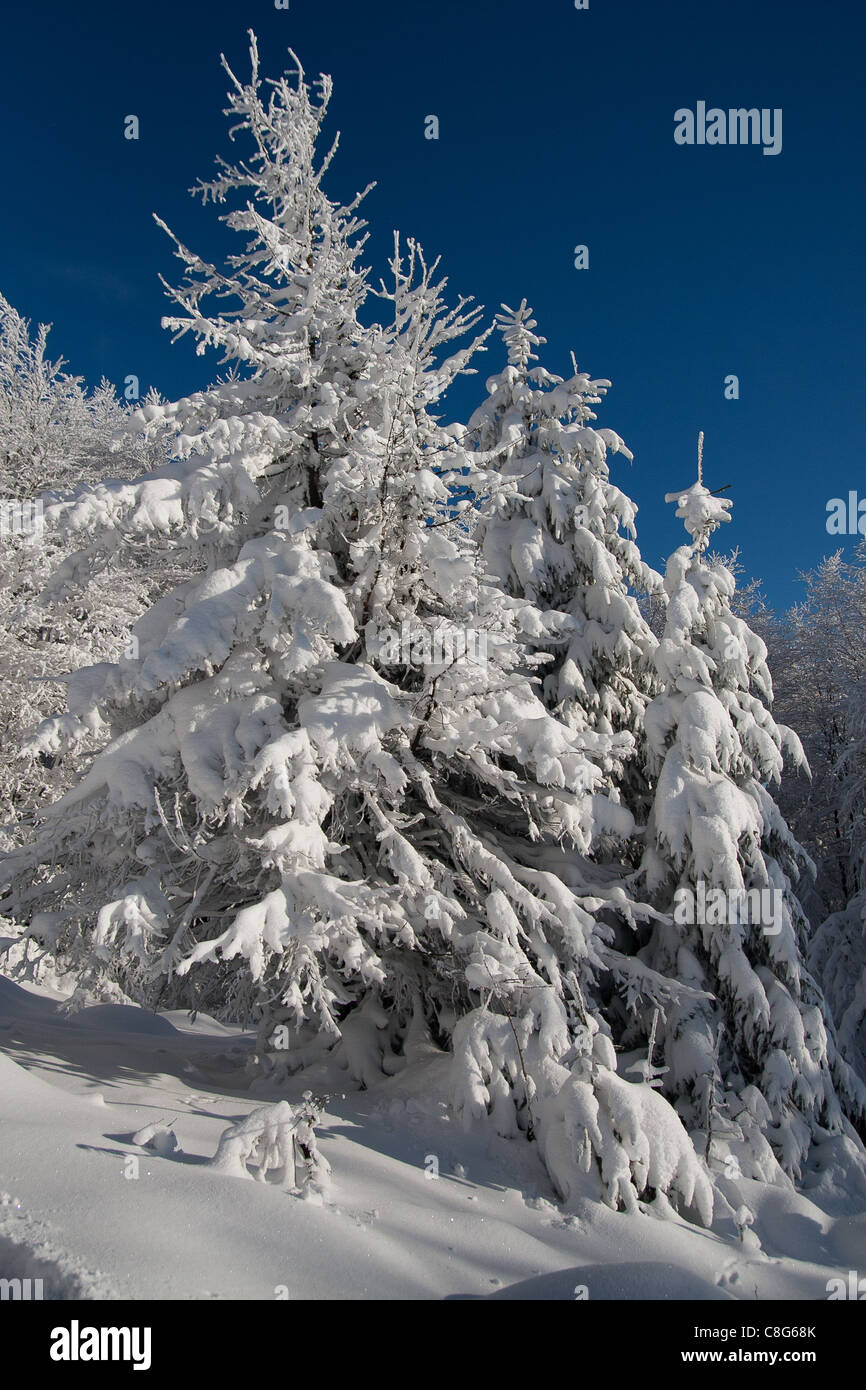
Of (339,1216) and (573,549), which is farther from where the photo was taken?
(573,549)

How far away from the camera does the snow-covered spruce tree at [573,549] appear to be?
9.23 metres

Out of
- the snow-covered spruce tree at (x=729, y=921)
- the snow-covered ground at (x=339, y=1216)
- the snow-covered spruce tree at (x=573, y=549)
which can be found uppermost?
the snow-covered spruce tree at (x=573, y=549)

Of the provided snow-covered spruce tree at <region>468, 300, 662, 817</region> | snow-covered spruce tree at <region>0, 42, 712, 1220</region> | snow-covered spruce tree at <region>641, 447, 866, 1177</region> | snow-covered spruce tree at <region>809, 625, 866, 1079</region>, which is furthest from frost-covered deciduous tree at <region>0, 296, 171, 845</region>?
snow-covered spruce tree at <region>809, 625, 866, 1079</region>

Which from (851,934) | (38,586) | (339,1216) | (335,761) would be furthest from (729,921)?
(38,586)

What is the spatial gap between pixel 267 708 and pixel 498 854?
2.75 metres

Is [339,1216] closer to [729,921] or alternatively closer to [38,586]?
[729,921]

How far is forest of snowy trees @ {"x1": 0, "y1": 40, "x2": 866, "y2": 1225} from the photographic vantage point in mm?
5879

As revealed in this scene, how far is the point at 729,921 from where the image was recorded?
7.97 m

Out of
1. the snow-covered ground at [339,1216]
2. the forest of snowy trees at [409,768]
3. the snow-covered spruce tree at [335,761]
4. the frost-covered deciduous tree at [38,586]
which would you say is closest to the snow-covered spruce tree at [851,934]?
the forest of snowy trees at [409,768]

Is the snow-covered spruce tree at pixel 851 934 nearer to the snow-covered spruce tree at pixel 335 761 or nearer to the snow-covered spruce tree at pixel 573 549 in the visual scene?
the snow-covered spruce tree at pixel 573 549

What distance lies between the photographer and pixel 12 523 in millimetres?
5809

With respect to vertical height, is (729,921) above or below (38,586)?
below

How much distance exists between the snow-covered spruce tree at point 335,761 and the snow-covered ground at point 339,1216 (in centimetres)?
47

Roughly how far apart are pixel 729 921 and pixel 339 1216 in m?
5.31
